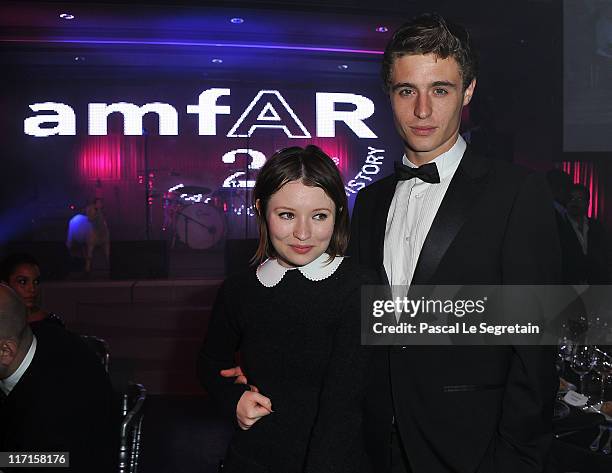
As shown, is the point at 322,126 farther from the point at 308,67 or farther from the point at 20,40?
the point at 20,40

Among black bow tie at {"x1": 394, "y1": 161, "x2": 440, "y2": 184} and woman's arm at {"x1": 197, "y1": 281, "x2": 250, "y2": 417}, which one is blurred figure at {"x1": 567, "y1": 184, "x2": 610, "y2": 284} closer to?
black bow tie at {"x1": 394, "y1": 161, "x2": 440, "y2": 184}

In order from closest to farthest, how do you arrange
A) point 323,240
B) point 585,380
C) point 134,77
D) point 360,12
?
point 323,240, point 585,380, point 360,12, point 134,77

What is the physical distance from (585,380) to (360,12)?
6150 mm

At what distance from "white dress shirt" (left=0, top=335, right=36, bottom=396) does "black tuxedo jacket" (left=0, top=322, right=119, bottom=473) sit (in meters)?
0.04

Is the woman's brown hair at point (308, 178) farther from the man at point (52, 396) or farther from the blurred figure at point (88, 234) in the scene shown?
the blurred figure at point (88, 234)

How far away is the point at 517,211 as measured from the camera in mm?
1495

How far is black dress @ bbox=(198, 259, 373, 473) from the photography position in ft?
4.47

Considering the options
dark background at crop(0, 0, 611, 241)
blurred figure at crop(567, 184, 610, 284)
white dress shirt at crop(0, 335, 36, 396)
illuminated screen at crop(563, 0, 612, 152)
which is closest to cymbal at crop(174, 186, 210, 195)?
dark background at crop(0, 0, 611, 241)

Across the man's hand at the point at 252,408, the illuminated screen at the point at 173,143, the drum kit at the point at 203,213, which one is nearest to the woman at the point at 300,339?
the man's hand at the point at 252,408

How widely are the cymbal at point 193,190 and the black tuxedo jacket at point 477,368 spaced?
10792mm

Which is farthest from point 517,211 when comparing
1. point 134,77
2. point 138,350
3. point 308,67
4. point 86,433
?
point 134,77

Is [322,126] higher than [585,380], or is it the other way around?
[322,126]

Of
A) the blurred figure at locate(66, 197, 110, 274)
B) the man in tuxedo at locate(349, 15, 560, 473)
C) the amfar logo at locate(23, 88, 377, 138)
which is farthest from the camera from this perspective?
the amfar logo at locate(23, 88, 377, 138)

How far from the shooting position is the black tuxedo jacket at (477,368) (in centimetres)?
146
